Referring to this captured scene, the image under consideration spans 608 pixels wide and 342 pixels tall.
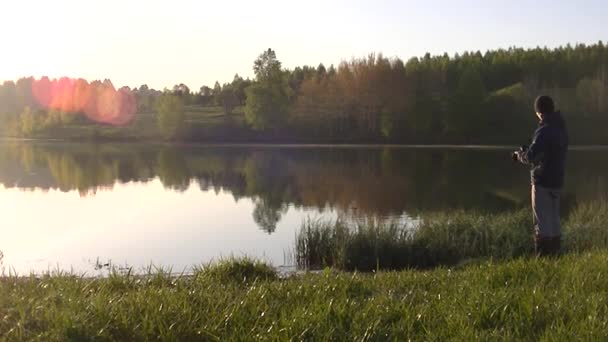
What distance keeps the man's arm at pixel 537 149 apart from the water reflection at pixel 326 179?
434 inches

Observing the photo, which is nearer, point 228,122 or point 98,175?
point 98,175

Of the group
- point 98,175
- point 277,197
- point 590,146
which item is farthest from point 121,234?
point 590,146

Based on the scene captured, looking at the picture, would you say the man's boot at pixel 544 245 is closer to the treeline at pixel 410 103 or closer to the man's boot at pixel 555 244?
the man's boot at pixel 555 244

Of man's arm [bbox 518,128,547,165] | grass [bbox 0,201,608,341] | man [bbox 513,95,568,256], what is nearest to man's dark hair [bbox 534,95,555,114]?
man [bbox 513,95,568,256]

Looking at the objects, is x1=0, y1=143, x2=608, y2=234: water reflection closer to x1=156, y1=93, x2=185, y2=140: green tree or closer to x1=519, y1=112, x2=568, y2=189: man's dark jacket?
x1=519, y1=112, x2=568, y2=189: man's dark jacket

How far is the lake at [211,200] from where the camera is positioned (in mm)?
16172

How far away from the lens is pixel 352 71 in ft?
292

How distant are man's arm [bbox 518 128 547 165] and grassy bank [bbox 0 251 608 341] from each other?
2.17 meters

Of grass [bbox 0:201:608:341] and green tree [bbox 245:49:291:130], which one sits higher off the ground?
green tree [bbox 245:49:291:130]

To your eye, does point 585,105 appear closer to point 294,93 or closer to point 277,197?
point 294,93

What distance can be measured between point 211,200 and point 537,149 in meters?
19.5

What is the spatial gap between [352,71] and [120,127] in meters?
34.7

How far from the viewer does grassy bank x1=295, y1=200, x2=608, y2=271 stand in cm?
1344

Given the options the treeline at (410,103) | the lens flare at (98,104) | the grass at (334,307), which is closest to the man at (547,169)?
the grass at (334,307)
